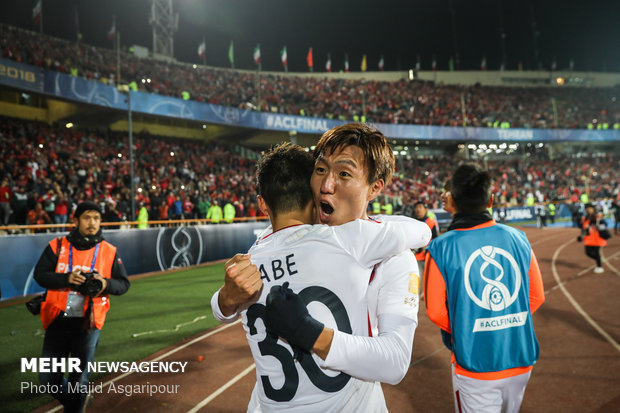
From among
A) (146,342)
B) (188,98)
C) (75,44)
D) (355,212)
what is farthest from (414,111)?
(355,212)

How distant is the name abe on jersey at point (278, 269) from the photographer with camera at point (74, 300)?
2.94 meters

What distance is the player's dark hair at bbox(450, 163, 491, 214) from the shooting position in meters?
2.73

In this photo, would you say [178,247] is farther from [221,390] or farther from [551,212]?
[551,212]

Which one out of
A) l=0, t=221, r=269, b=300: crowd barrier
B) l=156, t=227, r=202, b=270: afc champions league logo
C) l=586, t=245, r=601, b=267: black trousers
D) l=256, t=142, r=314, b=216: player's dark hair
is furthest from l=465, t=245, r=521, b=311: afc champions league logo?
l=156, t=227, r=202, b=270: afc champions league logo

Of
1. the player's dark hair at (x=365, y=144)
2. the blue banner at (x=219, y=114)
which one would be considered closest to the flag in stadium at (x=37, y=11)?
the blue banner at (x=219, y=114)

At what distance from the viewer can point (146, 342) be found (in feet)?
22.0

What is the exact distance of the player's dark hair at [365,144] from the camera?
198 cm

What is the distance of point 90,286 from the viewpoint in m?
A: 3.82

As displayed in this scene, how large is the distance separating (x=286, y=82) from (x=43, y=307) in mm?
40176

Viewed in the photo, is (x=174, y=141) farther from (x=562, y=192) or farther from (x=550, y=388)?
(x=562, y=192)

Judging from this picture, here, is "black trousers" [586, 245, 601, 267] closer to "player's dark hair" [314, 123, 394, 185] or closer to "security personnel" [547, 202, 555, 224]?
"player's dark hair" [314, 123, 394, 185]

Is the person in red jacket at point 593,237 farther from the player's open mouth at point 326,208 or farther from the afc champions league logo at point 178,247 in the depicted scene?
the afc champions league logo at point 178,247

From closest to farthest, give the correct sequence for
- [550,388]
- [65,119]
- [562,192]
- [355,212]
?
[355,212], [550,388], [65,119], [562,192]

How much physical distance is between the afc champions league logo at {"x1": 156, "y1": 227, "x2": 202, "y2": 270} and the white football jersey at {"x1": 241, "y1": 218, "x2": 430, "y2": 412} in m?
13.3
